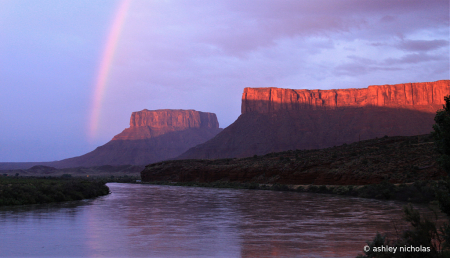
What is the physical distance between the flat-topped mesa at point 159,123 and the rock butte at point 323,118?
187 ft

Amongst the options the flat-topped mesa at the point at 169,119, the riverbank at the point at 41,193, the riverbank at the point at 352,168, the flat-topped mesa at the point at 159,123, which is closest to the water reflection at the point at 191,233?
the riverbank at the point at 41,193

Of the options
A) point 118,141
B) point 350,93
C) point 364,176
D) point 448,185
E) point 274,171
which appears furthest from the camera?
point 118,141

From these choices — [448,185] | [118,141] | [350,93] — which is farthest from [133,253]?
[118,141]

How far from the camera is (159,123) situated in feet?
586

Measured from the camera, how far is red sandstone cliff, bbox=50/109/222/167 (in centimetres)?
15512

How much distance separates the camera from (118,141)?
544ft

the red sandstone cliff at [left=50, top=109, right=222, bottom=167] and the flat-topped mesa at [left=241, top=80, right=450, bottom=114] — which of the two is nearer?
the flat-topped mesa at [left=241, top=80, right=450, bottom=114]

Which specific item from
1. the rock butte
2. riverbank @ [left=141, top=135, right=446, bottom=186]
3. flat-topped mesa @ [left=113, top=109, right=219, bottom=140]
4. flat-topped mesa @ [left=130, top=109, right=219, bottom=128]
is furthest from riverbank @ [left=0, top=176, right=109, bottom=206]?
flat-topped mesa @ [left=130, top=109, right=219, bottom=128]

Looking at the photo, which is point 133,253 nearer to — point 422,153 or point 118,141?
point 422,153

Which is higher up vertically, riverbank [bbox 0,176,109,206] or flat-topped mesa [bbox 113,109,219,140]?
flat-topped mesa [bbox 113,109,219,140]

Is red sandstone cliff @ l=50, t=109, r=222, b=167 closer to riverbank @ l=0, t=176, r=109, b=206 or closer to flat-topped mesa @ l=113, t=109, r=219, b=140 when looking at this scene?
flat-topped mesa @ l=113, t=109, r=219, b=140

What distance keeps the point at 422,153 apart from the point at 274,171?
19.3 metres

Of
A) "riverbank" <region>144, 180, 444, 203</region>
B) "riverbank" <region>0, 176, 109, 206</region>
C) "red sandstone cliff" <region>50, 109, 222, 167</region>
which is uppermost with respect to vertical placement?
"red sandstone cliff" <region>50, 109, 222, 167</region>

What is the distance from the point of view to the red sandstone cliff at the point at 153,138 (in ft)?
509
